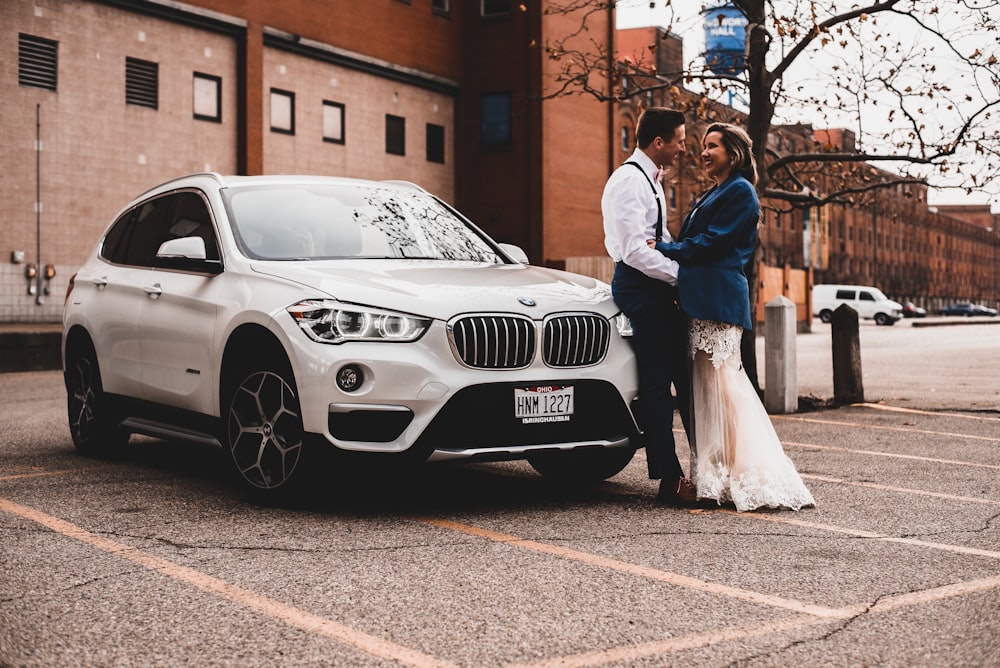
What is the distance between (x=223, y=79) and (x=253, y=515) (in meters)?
24.9

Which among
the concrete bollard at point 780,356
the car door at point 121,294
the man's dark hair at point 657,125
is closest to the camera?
the man's dark hair at point 657,125

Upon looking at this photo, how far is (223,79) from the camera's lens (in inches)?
1145

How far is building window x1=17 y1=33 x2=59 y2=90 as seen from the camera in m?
24.8

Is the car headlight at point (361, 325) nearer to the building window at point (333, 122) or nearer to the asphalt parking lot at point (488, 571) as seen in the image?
the asphalt parking lot at point (488, 571)

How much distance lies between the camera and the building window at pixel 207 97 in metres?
28.5

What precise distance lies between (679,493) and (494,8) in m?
31.9

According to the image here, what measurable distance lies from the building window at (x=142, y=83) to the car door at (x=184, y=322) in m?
20.9

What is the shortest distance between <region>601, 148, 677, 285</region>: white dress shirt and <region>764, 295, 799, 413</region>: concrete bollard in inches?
223

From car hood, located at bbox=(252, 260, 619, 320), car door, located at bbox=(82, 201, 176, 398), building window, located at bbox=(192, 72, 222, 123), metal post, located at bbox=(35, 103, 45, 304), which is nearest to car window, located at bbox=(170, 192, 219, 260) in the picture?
car door, located at bbox=(82, 201, 176, 398)

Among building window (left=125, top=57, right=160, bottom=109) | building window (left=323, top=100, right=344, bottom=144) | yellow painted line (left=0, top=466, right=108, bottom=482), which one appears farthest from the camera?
building window (left=323, top=100, right=344, bottom=144)

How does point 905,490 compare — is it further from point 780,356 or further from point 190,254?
point 780,356

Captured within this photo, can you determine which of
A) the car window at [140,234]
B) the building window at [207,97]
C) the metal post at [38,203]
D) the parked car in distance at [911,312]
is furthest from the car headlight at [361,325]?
the parked car in distance at [911,312]

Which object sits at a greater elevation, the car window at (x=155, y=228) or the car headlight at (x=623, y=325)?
the car window at (x=155, y=228)

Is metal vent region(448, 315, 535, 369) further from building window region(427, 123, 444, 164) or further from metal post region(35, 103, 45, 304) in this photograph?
building window region(427, 123, 444, 164)
